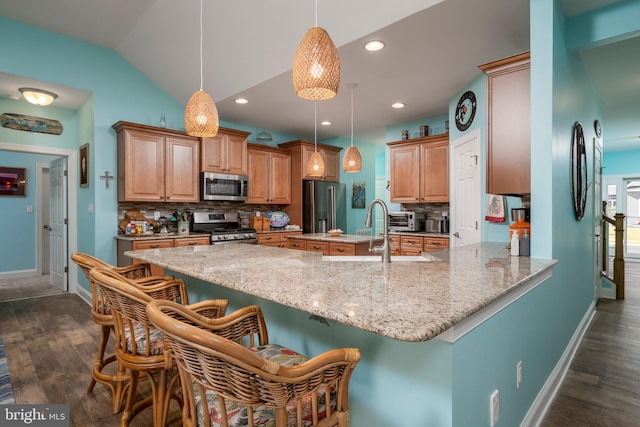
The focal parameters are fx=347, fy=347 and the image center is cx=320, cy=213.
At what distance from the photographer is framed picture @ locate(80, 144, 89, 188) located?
4.42 metres

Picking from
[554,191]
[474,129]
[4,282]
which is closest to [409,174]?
[474,129]

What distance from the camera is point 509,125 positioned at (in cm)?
233

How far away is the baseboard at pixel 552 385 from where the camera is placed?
6.05 ft

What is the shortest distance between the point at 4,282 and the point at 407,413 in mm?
6857

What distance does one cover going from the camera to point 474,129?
150 inches

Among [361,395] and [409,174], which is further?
[409,174]

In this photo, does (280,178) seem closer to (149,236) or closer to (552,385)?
(149,236)

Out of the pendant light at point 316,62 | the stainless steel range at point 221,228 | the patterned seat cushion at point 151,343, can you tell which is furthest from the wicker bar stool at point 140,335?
the stainless steel range at point 221,228

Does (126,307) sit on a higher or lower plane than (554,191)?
lower

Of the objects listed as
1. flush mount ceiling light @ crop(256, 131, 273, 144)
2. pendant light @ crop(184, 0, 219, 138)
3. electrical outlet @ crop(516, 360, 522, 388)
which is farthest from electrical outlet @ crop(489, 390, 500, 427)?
flush mount ceiling light @ crop(256, 131, 273, 144)

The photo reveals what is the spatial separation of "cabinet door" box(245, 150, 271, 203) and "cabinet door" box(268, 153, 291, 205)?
3.1 inches

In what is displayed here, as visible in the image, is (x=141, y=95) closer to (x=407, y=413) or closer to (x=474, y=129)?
(x=474, y=129)

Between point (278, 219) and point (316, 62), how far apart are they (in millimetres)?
4140

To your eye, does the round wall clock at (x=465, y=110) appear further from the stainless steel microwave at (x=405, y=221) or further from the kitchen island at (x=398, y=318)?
the kitchen island at (x=398, y=318)
